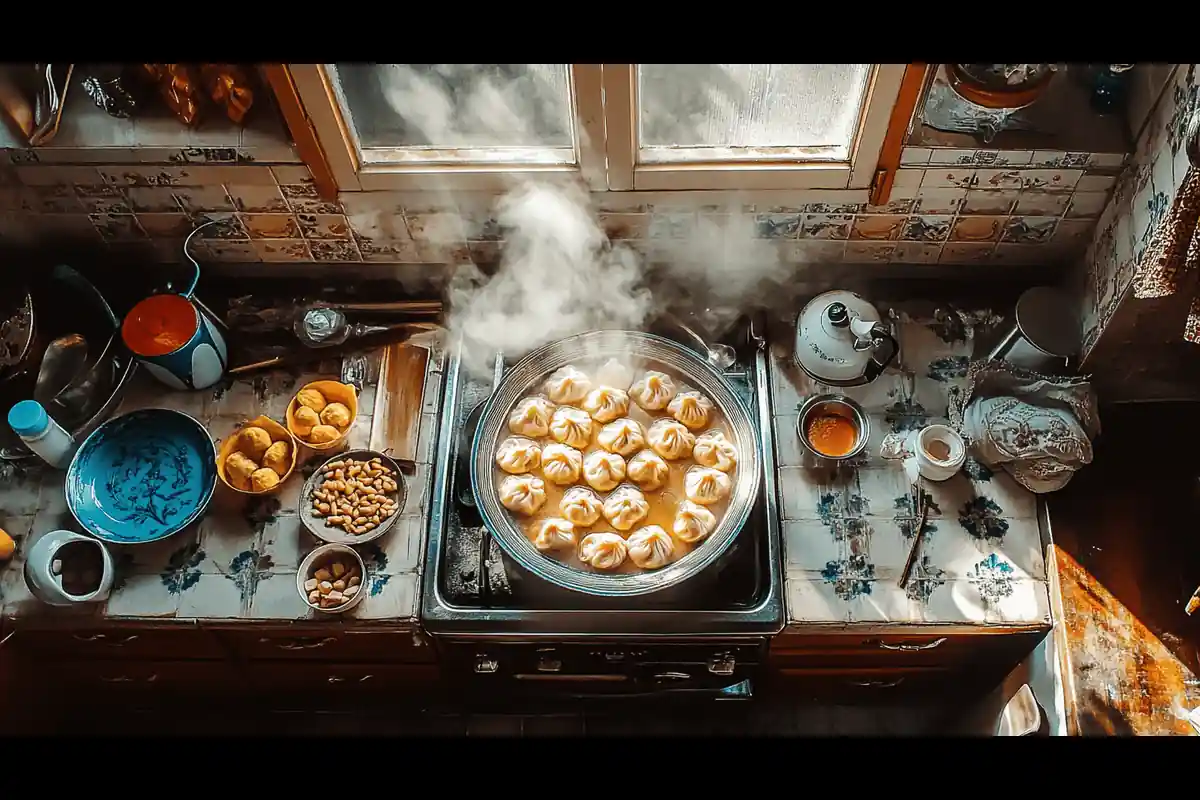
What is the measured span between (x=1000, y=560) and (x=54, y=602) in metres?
1.74

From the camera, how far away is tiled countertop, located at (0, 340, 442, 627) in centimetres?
186

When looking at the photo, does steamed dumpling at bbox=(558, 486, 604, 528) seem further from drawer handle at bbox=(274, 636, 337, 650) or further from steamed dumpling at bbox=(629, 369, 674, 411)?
drawer handle at bbox=(274, 636, 337, 650)

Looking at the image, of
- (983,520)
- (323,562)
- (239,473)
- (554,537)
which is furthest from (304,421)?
(983,520)

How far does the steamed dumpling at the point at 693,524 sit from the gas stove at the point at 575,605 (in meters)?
0.07

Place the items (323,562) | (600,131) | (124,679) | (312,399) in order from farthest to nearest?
(124,679), (312,399), (323,562), (600,131)

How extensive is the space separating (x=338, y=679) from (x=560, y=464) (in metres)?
0.68

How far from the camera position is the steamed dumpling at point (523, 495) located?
6.23 ft

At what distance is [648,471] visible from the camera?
6.33 ft

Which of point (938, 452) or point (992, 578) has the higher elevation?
point (938, 452)

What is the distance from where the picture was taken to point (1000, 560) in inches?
74.0

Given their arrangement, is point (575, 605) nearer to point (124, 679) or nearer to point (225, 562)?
point (225, 562)

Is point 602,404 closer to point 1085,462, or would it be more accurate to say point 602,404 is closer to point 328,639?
point 328,639

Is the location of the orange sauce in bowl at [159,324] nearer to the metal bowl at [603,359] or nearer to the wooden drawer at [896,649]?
the metal bowl at [603,359]

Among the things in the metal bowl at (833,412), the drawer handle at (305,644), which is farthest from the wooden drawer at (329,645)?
the metal bowl at (833,412)
